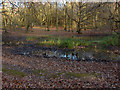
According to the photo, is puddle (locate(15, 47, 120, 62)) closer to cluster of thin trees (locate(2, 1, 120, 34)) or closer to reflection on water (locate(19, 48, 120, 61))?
reflection on water (locate(19, 48, 120, 61))

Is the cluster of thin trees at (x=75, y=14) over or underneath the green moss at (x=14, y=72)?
over

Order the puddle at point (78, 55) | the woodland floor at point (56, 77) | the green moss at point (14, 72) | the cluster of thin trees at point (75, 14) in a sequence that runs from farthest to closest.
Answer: the cluster of thin trees at point (75, 14), the puddle at point (78, 55), the green moss at point (14, 72), the woodland floor at point (56, 77)

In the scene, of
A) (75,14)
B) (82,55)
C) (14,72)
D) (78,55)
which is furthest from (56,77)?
(75,14)

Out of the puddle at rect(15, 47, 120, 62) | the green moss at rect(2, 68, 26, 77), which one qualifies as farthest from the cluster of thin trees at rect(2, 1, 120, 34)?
the green moss at rect(2, 68, 26, 77)

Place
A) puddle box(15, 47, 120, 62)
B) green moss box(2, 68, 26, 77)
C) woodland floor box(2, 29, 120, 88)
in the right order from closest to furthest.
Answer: woodland floor box(2, 29, 120, 88)
green moss box(2, 68, 26, 77)
puddle box(15, 47, 120, 62)

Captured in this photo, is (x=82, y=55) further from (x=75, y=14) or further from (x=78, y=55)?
(x=75, y=14)

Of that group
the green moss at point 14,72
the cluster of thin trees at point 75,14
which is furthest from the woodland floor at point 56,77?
the cluster of thin trees at point 75,14

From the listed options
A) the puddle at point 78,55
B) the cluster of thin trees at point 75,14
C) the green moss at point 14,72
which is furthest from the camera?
the cluster of thin trees at point 75,14

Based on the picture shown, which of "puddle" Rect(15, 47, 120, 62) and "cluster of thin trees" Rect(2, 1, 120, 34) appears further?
"cluster of thin trees" Rect(2, 1, 120, 34)

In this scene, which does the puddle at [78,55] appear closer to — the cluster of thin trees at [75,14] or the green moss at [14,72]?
the green moss at [14,72]

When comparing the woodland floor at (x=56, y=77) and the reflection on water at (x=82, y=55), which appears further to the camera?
the reflection on water at (x=82, y=55)

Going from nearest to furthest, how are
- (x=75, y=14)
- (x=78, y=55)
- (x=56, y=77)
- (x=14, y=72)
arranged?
1. (x=56, y=77)
2. (x=14, y=72)
3. (x=78, y=55)
4. (x=75, y=14)

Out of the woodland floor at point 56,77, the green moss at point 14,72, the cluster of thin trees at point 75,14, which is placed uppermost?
the cluster of thin trees at point 75,14

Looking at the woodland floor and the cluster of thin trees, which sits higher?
the cluster of thin trees
